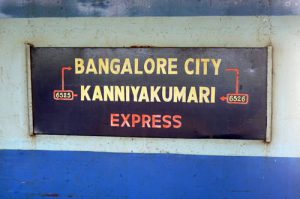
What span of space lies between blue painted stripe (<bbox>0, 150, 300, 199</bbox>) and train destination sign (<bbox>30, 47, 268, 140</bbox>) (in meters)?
0.13

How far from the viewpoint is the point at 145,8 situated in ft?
6.48

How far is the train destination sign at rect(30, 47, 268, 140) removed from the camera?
1941 millimetres

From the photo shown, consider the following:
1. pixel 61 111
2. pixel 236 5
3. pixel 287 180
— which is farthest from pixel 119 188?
pixel 236 5

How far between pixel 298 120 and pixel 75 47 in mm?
1159

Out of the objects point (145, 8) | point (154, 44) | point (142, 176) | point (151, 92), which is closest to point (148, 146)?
point (142, 176)

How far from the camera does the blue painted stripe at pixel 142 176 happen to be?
197cm

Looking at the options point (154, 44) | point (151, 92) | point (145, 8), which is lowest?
point (151, 92)

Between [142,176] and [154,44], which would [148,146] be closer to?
[142,176]

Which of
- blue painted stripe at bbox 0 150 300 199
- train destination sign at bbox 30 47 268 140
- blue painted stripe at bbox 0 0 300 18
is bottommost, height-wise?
blue painted stripe at bbox 0 150 300 199

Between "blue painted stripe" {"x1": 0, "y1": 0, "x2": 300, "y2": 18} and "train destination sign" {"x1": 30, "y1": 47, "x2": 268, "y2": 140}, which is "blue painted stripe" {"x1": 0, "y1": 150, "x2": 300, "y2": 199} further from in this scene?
"blue painted stripe" {"x1": 0, "y1": 0, "x2": 300, "y2": 18}

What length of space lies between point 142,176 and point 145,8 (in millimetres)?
843

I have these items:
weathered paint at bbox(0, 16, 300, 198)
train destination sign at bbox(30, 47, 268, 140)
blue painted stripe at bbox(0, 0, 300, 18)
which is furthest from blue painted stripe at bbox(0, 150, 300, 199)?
blue painted stripe at bbox(0, 0, 300, 18)

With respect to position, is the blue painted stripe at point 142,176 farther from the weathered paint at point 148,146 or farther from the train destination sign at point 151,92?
the train destination sign at point 151,92

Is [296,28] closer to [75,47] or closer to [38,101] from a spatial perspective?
[75,47]
